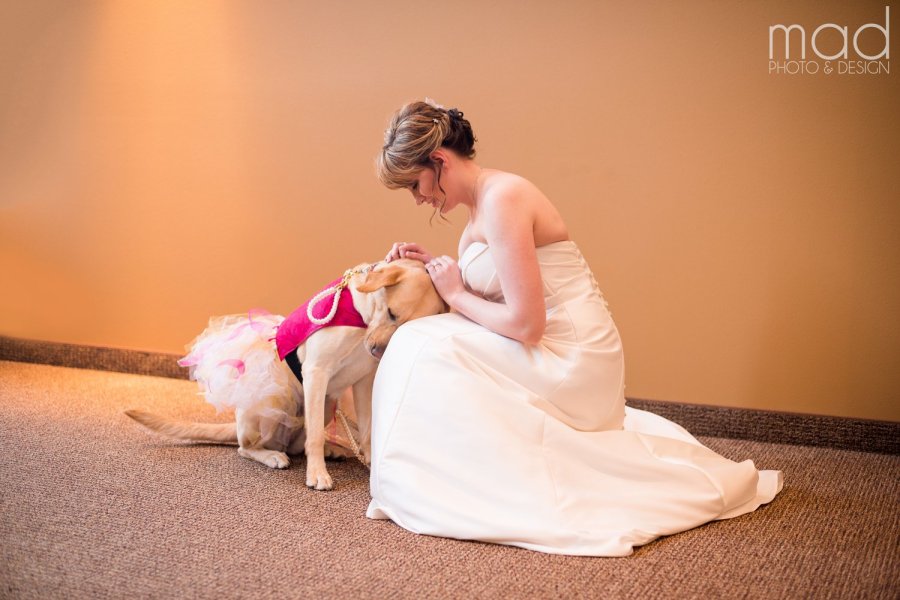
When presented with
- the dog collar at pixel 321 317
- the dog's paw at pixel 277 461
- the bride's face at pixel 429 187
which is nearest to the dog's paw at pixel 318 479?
the dog's paw at pixel 277 461

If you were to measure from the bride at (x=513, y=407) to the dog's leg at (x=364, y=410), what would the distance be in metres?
0.41

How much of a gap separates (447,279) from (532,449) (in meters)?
0.59

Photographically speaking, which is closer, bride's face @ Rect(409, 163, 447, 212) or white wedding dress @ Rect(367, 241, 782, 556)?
white wedding dress @ Rect(367, 241, 782, 556)

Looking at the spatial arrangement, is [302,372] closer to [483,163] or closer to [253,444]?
A: [253,444]

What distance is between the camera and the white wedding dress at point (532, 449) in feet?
6.95

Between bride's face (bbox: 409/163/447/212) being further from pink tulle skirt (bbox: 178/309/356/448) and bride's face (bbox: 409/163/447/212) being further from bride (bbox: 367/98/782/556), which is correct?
pink tulle skirt (bbox: 178/309/356/448)

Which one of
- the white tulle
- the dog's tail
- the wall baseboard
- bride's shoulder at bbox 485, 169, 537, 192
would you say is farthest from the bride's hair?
the wall baseboard

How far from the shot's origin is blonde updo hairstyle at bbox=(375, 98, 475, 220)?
7.77 feet

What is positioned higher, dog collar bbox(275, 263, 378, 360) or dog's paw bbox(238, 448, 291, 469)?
dog collar bbox(275, 263, 378, 360)

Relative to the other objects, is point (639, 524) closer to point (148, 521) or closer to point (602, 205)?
point (148, 521)

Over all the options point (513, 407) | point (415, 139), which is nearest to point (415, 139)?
point (415, 139)

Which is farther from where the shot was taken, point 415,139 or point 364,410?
point 364,410

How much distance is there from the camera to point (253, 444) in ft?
9.39

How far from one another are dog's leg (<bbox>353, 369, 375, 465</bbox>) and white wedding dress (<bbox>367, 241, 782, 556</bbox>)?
39 cm
